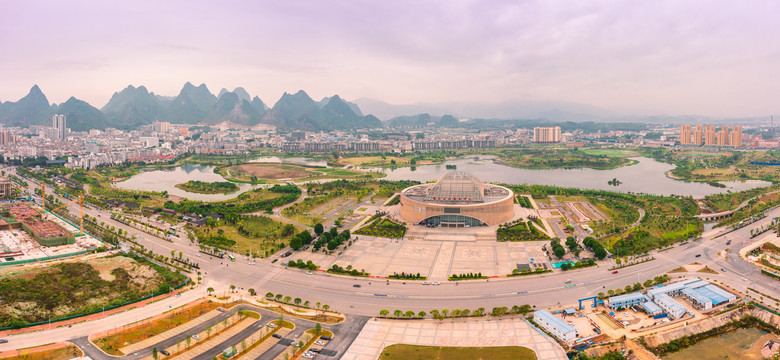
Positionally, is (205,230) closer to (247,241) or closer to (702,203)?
(247,241)

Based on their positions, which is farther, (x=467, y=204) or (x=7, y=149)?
(x=7, y=149)

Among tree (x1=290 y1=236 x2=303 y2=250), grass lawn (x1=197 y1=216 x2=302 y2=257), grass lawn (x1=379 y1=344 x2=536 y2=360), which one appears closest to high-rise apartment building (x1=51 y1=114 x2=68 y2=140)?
grass lawn (x1=197 y1=216 x2=302 y2=257)

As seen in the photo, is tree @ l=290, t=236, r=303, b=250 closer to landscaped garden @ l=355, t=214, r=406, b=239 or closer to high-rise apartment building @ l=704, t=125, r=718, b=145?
landscaped garden @ l=355, t=214, r=406, b=239

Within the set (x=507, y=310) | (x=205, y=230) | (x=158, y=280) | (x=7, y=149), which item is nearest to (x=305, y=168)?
(x=205, y=230)

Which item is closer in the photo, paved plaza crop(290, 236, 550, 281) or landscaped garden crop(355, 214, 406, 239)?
paved plaza crop(290, 236, 550, 281)

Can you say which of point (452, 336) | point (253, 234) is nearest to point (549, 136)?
point (253, 234)

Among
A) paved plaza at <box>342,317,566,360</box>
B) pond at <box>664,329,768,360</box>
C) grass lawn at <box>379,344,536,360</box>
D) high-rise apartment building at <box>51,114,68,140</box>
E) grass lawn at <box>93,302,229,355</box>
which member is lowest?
pond at <box>664,329,768,360</box>
